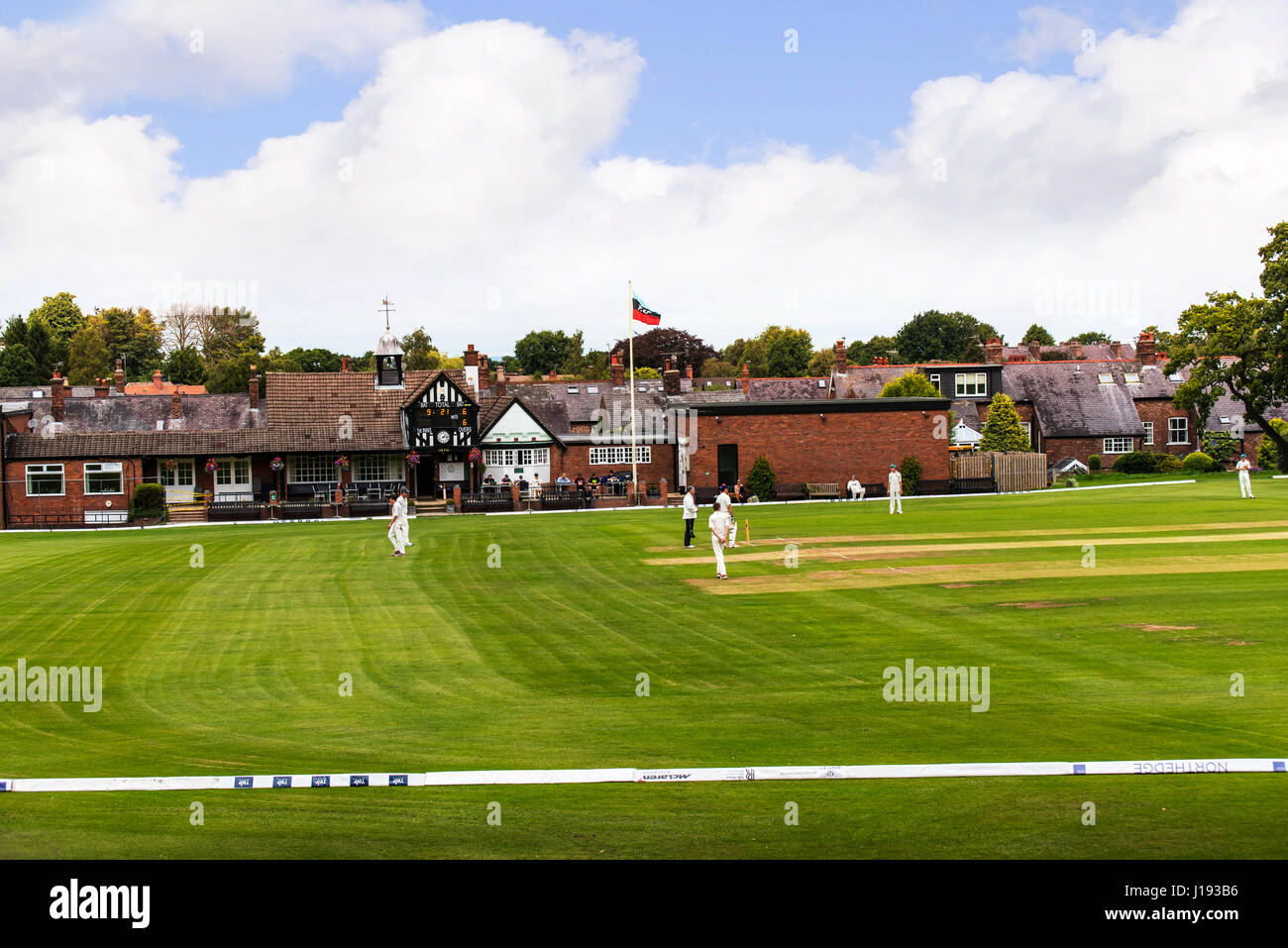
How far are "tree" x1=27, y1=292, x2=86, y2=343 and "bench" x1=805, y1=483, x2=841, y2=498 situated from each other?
97105 mm

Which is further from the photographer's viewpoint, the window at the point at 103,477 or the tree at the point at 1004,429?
the tree at the point at 1004,429

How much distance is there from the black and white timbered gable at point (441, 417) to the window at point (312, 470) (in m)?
4.09

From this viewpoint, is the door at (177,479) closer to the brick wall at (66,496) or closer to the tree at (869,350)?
the brick wall at (66,496)

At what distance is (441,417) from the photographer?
5878 cm

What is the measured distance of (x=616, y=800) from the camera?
922 centimetres

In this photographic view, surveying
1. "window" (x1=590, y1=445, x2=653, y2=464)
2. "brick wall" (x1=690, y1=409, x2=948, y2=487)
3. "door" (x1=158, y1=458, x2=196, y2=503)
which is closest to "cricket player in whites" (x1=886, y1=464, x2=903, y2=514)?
"brick wall" (x1=690, y1=409, x2=948, y2=487)

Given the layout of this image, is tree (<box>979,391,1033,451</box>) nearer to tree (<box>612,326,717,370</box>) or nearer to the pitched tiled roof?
the pitched tiled roof

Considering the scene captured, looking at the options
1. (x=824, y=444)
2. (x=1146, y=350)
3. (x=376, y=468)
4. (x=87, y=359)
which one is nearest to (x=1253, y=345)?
(x=1146, y=350)

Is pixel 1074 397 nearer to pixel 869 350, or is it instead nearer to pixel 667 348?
pixel 667 348

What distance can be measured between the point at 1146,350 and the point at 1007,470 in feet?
103

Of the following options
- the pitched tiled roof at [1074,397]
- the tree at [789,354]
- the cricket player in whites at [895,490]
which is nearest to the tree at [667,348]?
the tree at [789,354]

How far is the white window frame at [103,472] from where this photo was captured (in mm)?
53312
